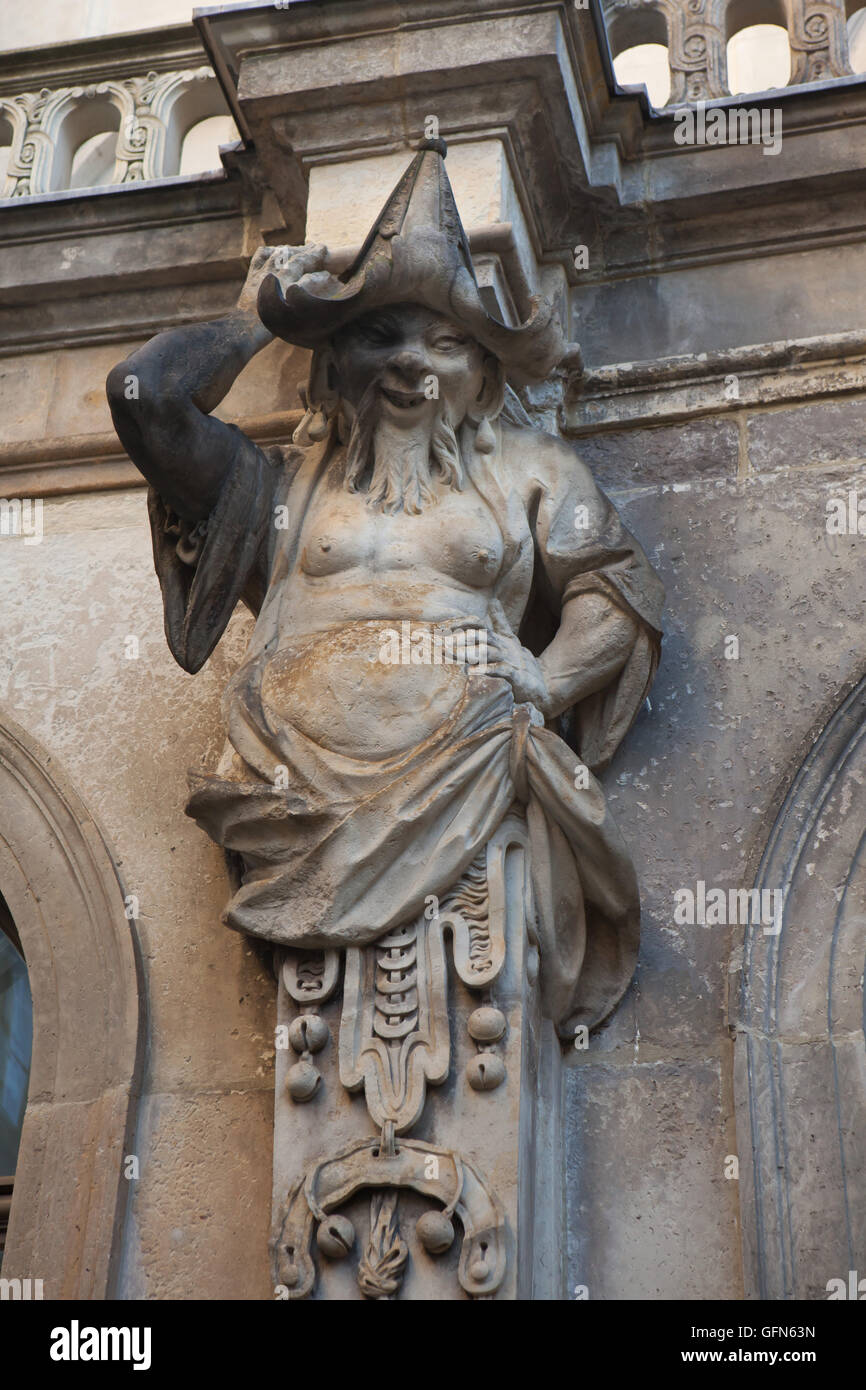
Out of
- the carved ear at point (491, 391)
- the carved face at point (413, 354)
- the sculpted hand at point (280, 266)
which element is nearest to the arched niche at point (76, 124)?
the sculpted hand at point (280, 266)

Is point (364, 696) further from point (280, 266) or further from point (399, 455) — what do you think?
point (280, 266)

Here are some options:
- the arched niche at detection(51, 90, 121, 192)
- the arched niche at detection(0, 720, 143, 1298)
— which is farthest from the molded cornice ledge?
the arched niche at detection(0, 720, 143, 1298)

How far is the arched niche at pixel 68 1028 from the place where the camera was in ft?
13.0

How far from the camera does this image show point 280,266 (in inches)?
173

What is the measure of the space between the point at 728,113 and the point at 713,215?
0.87 feet

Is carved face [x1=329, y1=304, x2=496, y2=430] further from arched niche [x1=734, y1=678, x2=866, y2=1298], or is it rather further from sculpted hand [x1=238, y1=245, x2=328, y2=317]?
arched niche [x1=734, y1=678, x2=866, y2=1298]

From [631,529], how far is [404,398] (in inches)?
27.5

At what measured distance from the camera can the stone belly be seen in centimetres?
393

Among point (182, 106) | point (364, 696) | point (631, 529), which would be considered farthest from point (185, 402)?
point (182, 106)

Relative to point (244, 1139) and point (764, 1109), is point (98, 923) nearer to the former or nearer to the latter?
point (244, 1139)

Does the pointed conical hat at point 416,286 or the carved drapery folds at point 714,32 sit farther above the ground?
the carved drapery folds at point 714,32

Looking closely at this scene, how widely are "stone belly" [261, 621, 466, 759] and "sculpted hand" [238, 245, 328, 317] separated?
83 centimetres

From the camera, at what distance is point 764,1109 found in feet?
12.5

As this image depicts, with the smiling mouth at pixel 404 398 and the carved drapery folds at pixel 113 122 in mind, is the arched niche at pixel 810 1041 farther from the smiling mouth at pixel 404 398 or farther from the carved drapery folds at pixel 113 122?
the carved drapery folds at pixel 113 122
